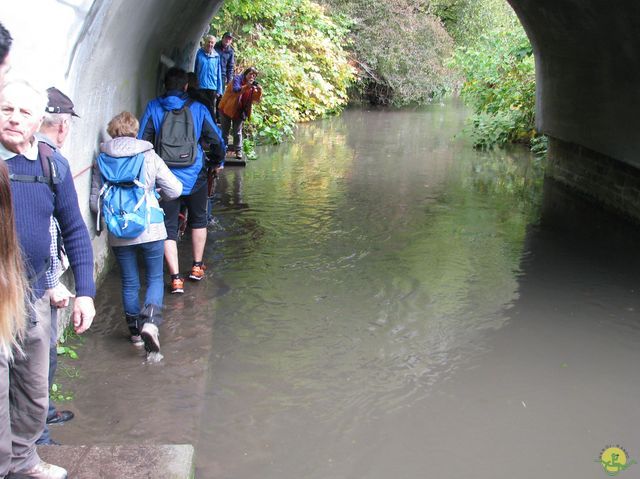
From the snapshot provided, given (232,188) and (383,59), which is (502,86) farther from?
(383,59)

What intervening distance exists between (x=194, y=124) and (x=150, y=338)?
2.07 meters

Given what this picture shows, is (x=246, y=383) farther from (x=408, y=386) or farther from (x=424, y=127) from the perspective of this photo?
(x=424, y=127)

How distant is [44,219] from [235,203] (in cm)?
701

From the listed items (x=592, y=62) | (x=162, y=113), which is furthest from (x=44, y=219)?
(x=592, y=62)

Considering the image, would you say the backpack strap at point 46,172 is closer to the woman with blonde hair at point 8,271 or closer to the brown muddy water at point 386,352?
the woman with blonde hair at point 8,271

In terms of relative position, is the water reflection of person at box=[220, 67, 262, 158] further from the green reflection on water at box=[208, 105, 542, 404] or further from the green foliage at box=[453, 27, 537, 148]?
the green foliage at box=[453, 27, 537, 148]

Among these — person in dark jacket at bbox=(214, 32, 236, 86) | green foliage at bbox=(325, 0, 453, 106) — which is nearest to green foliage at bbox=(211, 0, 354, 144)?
person in dark jacket at bbox=(214, 32, 236, 86)

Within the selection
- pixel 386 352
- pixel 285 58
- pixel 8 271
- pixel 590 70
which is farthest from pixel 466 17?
pixel 8 271

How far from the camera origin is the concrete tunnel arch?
481 centimetres

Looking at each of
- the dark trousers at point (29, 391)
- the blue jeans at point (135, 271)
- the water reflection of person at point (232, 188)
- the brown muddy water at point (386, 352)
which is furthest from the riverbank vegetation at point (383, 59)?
the dark trousers at point (29, 391)

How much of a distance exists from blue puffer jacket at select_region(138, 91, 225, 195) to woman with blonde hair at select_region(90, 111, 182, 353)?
2.67 feet

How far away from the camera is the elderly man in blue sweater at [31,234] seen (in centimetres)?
288

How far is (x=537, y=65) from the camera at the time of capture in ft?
42.0

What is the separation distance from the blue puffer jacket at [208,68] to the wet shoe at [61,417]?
344 inches
